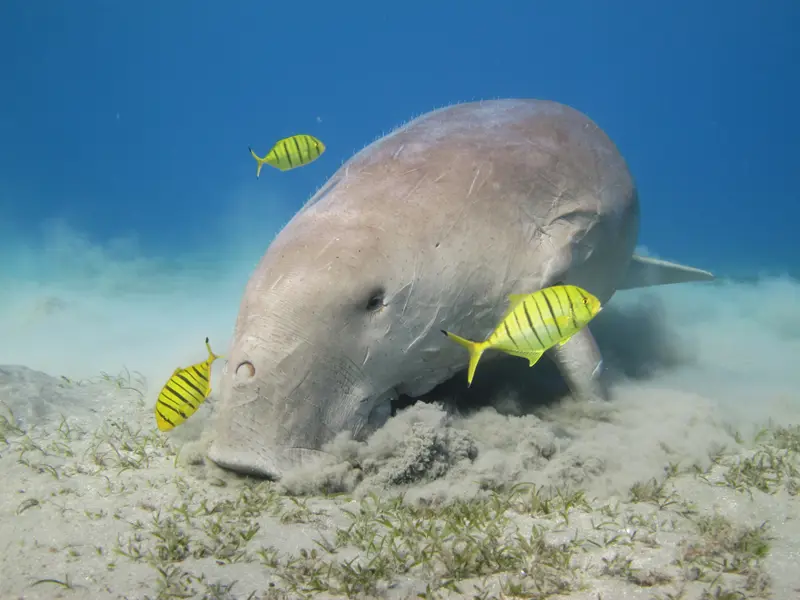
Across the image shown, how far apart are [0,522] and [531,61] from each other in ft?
391

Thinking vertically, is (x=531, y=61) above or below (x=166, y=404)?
above

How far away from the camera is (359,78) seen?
110 m

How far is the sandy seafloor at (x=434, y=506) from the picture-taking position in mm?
2346

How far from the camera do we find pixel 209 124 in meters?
112

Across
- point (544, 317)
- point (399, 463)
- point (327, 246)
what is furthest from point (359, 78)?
point (544, 317)

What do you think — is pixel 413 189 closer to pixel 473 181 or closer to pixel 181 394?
pixel 473 181

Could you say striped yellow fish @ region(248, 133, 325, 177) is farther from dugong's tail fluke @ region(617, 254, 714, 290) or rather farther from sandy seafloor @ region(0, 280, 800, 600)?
dugong's tail fluke @ region(617, 254, 714, 290)

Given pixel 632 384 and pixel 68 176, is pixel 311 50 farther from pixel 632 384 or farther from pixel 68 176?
pixel 632 384

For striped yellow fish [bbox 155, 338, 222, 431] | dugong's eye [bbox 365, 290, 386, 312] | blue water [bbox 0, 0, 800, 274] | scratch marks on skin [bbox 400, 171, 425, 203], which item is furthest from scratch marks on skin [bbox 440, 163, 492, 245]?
blue water [bbox 0, 0, 800, 274]

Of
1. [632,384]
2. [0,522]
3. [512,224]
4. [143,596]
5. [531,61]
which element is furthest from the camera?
[531,61]

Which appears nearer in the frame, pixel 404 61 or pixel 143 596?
pixel 143 596

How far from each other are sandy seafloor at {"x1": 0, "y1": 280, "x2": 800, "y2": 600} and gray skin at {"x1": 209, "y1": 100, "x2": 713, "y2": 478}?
0.94 ft

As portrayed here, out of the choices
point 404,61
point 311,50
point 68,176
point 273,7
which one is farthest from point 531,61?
point 68,176

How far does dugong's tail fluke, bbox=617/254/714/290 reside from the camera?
699 cm
